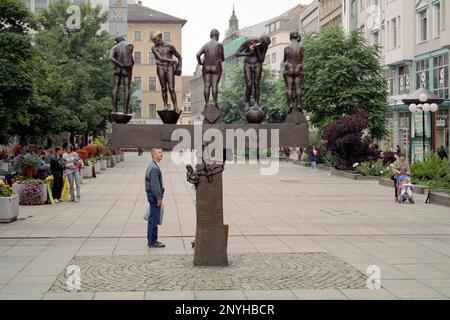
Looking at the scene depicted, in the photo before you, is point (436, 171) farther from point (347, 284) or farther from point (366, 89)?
point (347, 284)

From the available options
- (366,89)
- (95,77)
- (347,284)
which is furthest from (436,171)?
(95,77)

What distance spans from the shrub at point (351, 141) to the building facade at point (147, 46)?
4968 cm

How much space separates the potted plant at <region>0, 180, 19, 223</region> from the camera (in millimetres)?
17578

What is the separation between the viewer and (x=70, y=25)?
50.9 m

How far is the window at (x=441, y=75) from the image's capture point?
145 ft

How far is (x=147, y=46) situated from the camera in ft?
329

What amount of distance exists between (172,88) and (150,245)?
341 centimetres

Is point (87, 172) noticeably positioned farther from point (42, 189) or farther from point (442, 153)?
point (442, 153)

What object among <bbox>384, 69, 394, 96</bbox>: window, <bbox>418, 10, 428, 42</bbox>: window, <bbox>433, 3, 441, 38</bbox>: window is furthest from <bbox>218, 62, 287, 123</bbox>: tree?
<bbox>433, 3, 441, 38</bbox>: window

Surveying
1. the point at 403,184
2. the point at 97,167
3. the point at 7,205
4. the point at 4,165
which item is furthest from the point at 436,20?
the point at 7,205

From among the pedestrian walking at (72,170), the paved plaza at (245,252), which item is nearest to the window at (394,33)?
the paved plaza at (245,252)

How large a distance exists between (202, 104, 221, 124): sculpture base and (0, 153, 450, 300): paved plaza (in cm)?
231

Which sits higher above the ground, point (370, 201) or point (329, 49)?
point (329, 49)

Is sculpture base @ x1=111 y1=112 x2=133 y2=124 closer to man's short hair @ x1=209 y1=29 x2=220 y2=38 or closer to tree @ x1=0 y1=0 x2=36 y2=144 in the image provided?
man's short hair @ x1=209 y1=29 x2=220 y2=38
